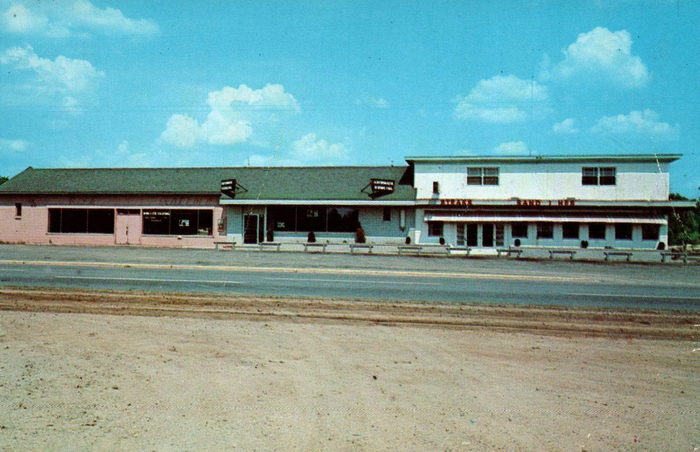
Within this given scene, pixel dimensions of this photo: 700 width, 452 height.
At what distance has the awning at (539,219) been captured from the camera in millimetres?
32344

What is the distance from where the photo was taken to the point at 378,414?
A: 205 inches

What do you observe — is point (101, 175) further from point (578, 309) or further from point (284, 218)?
point (578, 309)

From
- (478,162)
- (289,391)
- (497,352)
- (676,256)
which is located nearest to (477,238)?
(478,162)

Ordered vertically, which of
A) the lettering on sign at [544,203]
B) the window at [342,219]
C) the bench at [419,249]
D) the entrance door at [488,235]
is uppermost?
the lettering on sign at [544,203]

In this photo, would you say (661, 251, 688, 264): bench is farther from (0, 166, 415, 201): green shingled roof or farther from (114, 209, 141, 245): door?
(114, 209, 141, 245): door

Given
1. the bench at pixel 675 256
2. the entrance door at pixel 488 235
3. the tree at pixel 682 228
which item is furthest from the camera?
the tree at pixel 682 228

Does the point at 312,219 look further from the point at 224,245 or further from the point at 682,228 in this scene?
the point at 682,228

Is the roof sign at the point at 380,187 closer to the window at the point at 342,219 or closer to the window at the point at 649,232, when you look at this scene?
the window at the point at 342,219

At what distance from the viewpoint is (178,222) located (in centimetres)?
3516

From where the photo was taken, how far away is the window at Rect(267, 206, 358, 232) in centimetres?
3441

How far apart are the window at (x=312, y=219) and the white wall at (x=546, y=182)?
4.27 m

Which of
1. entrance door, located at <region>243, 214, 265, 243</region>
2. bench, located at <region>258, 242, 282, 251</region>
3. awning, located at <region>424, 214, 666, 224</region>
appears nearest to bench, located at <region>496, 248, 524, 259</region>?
awning, located at <region>424, 214, 666, 224</region>

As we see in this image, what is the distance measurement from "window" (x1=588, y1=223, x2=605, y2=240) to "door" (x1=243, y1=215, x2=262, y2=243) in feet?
67.7

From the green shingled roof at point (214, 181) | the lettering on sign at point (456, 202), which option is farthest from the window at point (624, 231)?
the green shingled roof at point (214, 181)
